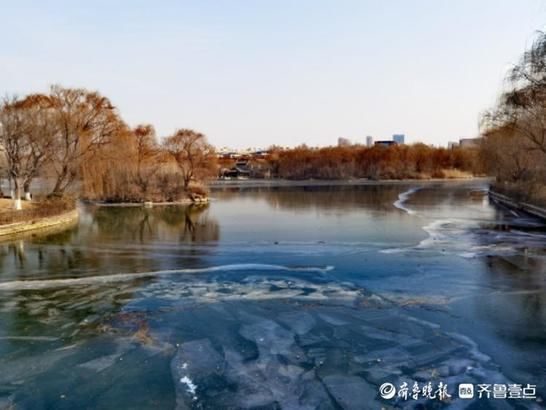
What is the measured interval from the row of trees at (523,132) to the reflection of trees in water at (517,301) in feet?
27.9

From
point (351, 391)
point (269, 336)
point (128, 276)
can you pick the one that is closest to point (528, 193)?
point (128, 276)

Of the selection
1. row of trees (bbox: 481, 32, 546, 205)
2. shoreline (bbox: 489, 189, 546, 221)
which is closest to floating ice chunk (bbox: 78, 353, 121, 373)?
row of trees (bbox: 481, 32, 546, 205)

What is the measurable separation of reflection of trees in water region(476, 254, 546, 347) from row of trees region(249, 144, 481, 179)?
69819mm

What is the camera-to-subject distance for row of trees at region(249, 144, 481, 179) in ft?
270

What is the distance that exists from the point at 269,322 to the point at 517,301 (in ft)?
14.7

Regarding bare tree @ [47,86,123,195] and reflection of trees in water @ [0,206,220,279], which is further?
bare tree @ [47,86,123,195]

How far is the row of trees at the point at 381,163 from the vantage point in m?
82.4

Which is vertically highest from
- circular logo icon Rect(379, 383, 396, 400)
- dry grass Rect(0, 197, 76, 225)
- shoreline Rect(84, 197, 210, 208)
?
dry grass Rect(0, 197, 76, 225)

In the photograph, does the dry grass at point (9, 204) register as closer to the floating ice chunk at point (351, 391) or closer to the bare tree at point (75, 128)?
the bare tree at point (75, 128)

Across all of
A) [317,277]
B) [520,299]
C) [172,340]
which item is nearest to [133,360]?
[172,340]

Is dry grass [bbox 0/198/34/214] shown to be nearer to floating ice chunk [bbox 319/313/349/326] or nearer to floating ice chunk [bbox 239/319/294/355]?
floating ice chunk [bbox 239/319/294/355]

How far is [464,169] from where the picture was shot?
→ 284ft

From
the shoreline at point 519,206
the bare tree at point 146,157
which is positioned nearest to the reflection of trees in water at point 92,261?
the bare tree at point 146,157

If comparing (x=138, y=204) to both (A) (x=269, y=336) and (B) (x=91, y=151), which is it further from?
(A) (x=269, y=336)
